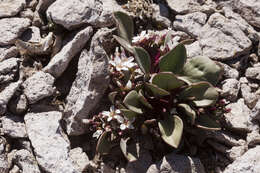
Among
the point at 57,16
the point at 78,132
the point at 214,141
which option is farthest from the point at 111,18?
the point at 214,141

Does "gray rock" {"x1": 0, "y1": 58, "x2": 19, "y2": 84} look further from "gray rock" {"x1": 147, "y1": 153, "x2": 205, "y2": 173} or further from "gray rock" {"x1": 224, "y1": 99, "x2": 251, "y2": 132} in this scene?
"gray rock" {"x1": 224, "y1": 99, "x2": 251, "y2": 132}

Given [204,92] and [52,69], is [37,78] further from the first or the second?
[204,92]

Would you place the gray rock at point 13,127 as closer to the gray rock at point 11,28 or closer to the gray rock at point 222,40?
the gray rock at point 11,28

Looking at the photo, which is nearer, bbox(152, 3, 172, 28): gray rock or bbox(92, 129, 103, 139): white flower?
bbox(92, 129, 103, 139): white flower

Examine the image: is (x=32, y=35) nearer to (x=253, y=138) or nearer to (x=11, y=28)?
(x=11, y=28)

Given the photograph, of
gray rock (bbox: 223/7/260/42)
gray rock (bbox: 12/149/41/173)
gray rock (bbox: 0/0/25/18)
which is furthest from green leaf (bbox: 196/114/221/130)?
gray rock (bbox: 0/0/25/18)

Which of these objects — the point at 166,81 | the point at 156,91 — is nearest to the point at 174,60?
the point at 166,81
